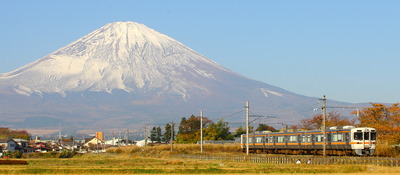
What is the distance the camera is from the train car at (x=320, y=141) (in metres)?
68.6

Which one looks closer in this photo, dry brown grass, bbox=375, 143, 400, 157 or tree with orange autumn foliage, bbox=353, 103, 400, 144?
dry brown grass, bbox=375, 143, 400, 157

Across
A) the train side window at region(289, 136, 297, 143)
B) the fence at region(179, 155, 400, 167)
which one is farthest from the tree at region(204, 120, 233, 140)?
the fence at region(179, 155, 400, 167)

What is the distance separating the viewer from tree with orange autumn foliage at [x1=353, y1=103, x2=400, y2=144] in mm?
88000

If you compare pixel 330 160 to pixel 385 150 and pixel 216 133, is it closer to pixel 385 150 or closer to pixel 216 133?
pixel 385 150

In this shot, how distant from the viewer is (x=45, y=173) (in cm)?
4681

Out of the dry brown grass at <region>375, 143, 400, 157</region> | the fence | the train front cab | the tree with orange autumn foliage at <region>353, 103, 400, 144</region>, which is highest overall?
the tree with orange autumn foliage at <region>353, 103, 400, 144</region>

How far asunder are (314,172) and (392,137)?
120 feet

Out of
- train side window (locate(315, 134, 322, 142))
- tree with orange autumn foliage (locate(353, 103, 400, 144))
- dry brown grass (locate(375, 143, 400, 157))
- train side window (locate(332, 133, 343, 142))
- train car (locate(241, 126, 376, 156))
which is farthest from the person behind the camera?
tree with orange autumn foliage (locate(353, 103, 400, 144))

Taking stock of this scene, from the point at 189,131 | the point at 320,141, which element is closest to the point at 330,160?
the point at 320,141

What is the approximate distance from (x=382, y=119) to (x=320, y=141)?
33.4m

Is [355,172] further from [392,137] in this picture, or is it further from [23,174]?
[392,137]

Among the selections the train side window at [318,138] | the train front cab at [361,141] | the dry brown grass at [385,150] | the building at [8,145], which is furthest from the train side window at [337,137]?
the building at [8,145]

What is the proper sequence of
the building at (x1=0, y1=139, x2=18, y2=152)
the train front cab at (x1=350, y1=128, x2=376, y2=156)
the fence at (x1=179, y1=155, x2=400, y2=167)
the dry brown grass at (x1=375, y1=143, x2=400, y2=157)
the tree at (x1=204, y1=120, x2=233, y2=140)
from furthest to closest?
the tree at (x1=204, y1=120, x2=233, y2=140), the building at (x1=0, y1=139, x2=18, y2=152), the dry brown grass at (x1=375, y1=143, x2=400, y2=157), the train front cab at (x1=350, y1=128, x2=376, y2=156), the fence at (x1=179, y1=155, x2=400, y2=167)

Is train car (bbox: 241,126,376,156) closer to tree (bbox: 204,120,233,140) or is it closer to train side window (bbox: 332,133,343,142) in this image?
train side window (bbox: 332,133,343,142)
